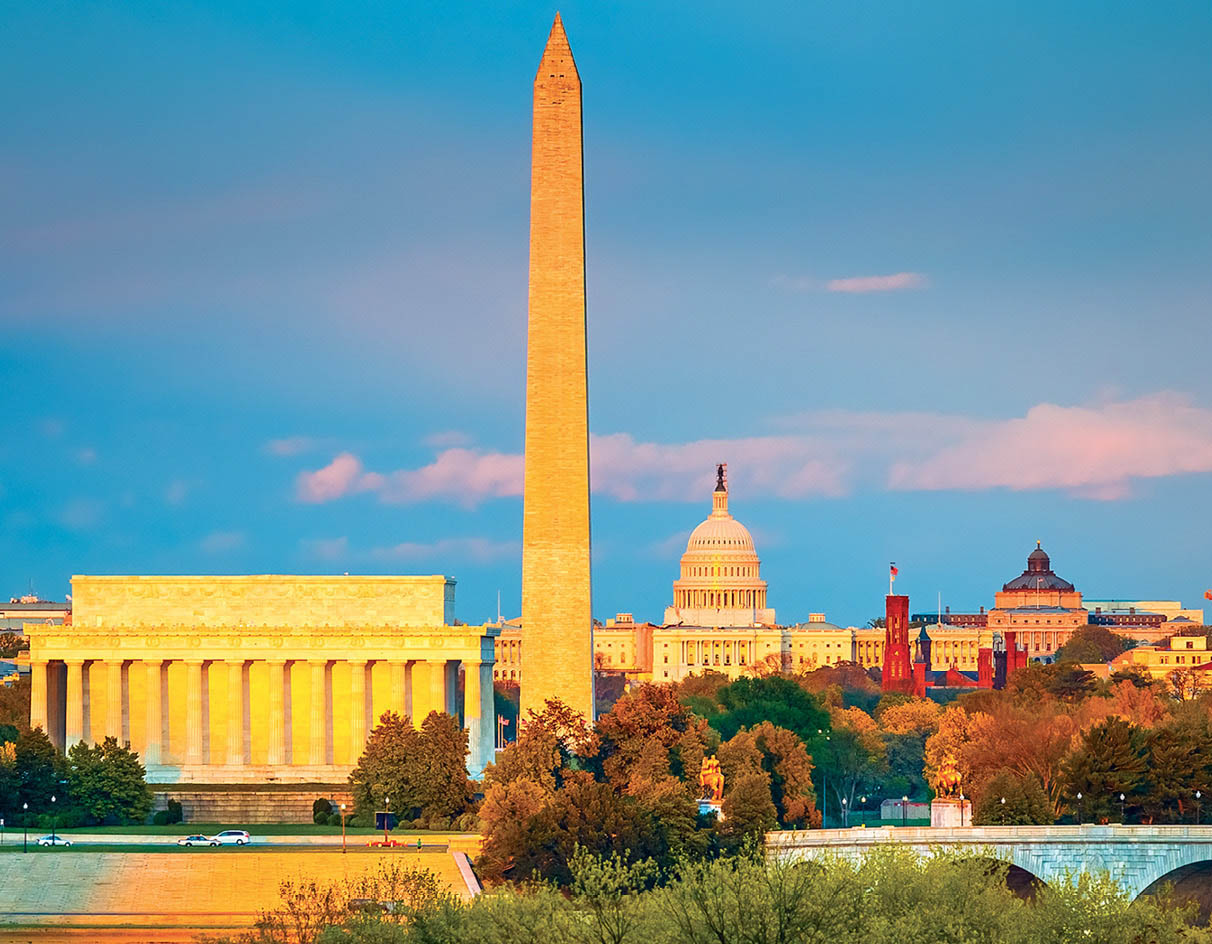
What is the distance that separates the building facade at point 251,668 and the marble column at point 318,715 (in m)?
0.06

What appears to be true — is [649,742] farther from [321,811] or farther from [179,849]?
[321,811]

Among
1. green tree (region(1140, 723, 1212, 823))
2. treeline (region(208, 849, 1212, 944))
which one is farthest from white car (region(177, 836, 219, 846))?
green tree (region(1140, 723, 1212, 823))

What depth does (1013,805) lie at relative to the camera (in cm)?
11519

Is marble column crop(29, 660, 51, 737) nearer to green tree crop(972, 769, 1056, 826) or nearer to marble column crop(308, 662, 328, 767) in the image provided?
marble column crop(308, 662, 328, 767)

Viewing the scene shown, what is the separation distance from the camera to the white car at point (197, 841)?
10056 cm

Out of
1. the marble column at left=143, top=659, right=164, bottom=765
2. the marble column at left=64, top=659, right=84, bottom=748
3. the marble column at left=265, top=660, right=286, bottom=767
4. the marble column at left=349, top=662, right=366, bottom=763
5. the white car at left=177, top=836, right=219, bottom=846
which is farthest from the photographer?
the marble column at left=64, top=659, right=84, bottom=748

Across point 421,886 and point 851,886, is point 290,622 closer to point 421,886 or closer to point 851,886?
point 421,886

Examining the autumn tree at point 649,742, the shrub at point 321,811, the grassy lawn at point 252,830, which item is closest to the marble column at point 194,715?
the shrub at point 321,811

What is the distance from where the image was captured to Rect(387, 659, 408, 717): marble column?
139250mm

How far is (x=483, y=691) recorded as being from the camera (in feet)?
465

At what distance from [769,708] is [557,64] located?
56.3 metres

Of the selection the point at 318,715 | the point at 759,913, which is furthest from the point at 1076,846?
the point at 759,913

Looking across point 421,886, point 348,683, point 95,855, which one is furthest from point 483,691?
point 421,886

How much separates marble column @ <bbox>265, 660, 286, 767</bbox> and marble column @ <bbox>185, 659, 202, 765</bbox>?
3.19 metres
